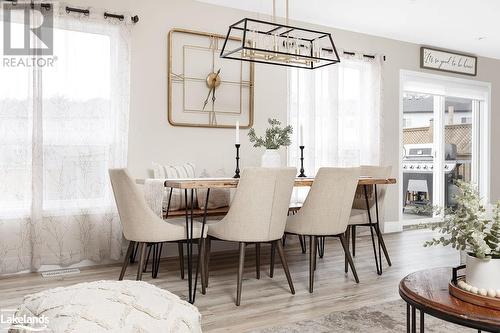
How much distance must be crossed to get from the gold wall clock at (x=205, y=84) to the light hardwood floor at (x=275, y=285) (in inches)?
55.8

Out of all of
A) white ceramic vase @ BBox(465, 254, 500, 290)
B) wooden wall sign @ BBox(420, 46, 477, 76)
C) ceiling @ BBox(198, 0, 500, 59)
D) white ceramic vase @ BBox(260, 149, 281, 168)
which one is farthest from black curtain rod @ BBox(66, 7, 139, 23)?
wooden wall sign @ BBox(420, 46, 477, 76)

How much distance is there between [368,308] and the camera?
2.95 m

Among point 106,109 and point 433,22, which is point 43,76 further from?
point 433,22

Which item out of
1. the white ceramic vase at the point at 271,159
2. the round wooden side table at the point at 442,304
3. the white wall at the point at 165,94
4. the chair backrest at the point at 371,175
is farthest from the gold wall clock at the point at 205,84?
the round wooden side table at the point at 442,304

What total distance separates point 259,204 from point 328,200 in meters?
0.60

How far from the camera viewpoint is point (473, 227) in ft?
4.78

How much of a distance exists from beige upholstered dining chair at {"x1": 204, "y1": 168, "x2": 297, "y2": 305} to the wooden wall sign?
4319 millimetres

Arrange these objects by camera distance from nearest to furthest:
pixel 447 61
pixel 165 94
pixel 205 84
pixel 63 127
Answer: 1. pixel 63 127
2. pixel 165 94
3. pixel 205 84
4. pixel 447 61

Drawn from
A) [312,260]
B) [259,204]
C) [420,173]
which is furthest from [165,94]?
[420,173]

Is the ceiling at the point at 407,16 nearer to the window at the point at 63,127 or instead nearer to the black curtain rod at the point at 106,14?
the black curtain rod at the point at 106,14

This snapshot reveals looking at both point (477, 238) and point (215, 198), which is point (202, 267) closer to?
point (215, 198)

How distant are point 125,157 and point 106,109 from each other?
0.47 metres

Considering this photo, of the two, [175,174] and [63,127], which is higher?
[63,127]

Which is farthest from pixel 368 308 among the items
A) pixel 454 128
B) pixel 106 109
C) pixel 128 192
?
pixel 454 128
